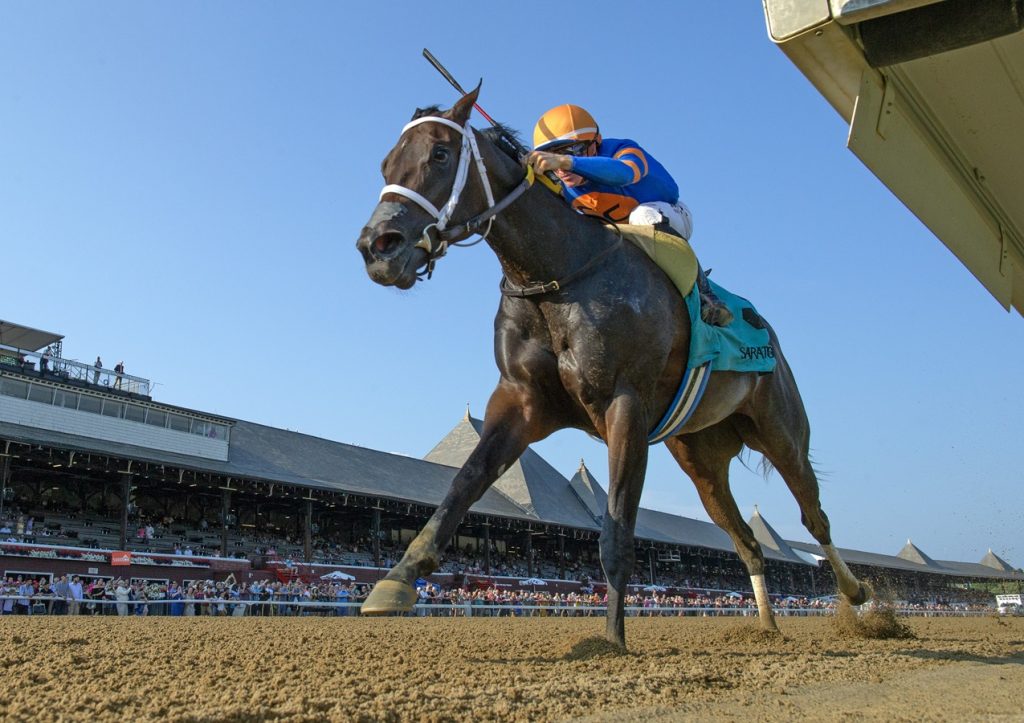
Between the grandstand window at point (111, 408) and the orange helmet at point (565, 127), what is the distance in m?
24.9

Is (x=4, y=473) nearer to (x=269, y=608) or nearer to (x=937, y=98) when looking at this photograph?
(x=269, y=608)

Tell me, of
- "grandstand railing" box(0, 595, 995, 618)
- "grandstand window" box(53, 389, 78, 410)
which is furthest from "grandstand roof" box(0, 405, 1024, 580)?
"grandstand railing" box(0, 595, 995, 618)

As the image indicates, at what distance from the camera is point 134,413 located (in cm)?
2683

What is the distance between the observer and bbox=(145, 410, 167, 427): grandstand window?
2708 centimetres

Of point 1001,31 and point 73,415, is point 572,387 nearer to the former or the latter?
point 1001,31

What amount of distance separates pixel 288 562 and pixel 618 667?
23.9 m

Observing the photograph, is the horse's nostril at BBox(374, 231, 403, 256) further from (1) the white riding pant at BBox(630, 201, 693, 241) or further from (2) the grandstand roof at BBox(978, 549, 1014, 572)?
(2) the grandstand roof at BBox(978, 549, 1014, 572)

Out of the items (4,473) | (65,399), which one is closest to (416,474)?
(65,399)

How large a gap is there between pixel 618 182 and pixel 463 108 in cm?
97

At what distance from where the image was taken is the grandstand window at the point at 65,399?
2493 cm

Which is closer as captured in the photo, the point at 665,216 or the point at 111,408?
the point at 665,216

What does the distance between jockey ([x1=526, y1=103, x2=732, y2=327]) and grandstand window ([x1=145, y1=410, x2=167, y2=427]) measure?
25.3 meters

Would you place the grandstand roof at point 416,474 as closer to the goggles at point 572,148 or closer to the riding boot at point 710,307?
the goggles at point 572,148

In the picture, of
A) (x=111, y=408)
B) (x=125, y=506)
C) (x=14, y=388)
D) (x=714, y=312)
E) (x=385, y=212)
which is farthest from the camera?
(x=111, y=408)
